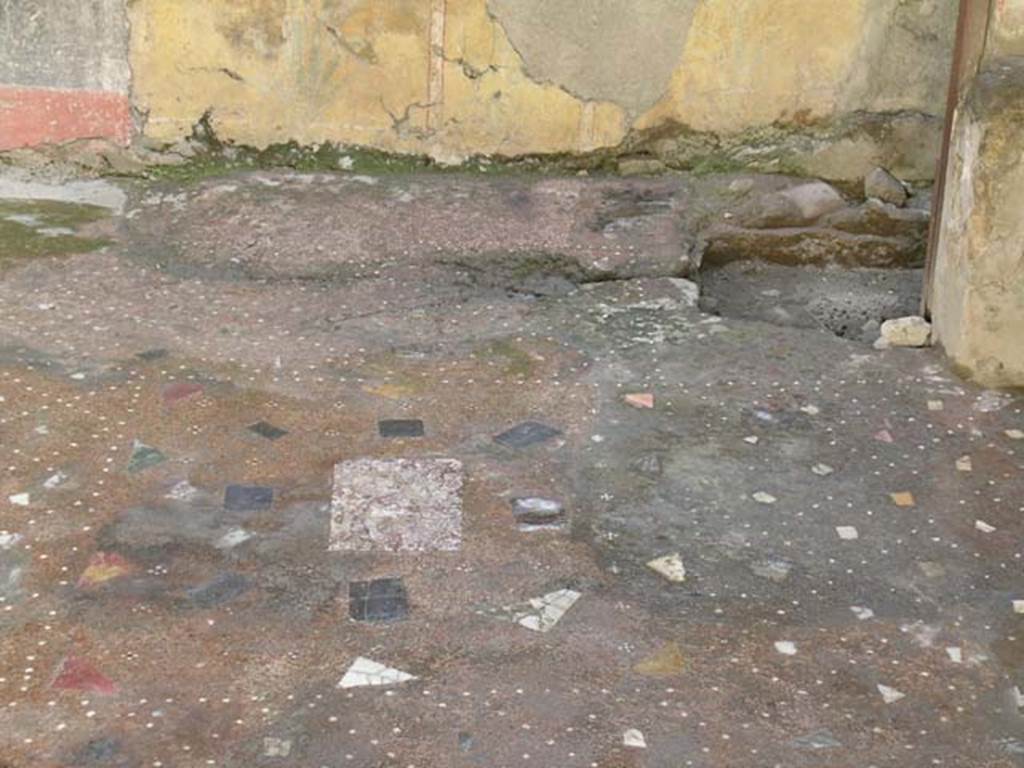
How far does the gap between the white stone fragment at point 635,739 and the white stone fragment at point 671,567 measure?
0.70 m

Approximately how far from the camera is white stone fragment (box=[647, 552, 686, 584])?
3867mm

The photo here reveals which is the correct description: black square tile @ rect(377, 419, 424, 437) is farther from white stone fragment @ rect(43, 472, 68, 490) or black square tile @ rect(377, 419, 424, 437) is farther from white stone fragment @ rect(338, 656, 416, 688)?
white stone fragment @ rect(338, 656, 416, 688)

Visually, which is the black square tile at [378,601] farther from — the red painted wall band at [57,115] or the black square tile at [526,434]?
the red painted wall band at [57,115]

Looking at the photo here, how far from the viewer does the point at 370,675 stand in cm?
339

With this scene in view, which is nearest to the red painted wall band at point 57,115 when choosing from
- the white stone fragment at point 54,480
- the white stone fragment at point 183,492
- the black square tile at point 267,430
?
the black square tile at point 267,430

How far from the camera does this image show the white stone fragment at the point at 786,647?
3553 mm

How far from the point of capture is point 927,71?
6859 millimetres

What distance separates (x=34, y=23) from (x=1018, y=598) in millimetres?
5148

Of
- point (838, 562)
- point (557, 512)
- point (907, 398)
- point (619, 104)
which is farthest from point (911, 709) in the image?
point (619, 104)

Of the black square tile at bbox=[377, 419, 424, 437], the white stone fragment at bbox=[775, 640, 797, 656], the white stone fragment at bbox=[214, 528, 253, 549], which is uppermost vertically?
the black square tile at bbox=[377, 419, 424, 437]

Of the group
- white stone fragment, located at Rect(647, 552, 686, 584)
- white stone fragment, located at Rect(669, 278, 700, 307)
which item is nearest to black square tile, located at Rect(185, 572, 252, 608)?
white stone fragment, located at Rect(647, 552, 686, 584)

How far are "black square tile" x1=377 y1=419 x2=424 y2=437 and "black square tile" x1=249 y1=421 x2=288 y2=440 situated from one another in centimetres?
33

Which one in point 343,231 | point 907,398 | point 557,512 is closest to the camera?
point 557,512

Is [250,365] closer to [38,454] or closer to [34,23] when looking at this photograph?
[38,454]
